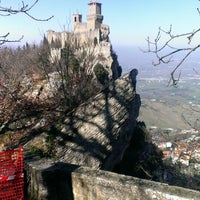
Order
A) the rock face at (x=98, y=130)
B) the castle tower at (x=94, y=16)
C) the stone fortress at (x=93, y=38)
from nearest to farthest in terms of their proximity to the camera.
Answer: the rock face at (x=98, y=130) < the stone fortress at (x=93, y=38) < the castle tower at (x=94, y=16)

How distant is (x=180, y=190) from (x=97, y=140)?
208 inches

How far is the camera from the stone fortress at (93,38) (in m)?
15.2

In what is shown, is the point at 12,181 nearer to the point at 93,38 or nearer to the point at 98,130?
the point at 98,130

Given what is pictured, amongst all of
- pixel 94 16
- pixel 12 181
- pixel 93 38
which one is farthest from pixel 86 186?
pixel 94 16

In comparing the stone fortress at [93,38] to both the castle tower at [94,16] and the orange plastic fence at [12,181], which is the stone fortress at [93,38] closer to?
the castle tower at [94,16]

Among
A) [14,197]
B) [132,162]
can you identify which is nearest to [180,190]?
[14,197]

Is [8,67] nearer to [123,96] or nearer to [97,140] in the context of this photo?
[123,96]

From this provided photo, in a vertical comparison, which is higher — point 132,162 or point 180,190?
point 180,190

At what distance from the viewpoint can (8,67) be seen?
1389 cm

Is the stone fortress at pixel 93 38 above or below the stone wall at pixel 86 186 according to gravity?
above

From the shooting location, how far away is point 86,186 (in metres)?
3.25

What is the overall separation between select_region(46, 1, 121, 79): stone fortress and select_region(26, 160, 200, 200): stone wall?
→ 9661 millimetres

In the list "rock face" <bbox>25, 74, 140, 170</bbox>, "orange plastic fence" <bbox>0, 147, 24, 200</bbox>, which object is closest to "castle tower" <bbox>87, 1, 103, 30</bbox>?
"rock face" <bbox>25, 74, 140, 170</bbox>

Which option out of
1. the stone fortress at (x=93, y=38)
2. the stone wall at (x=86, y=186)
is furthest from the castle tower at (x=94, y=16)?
the stone wall at (x=86, y=186)
